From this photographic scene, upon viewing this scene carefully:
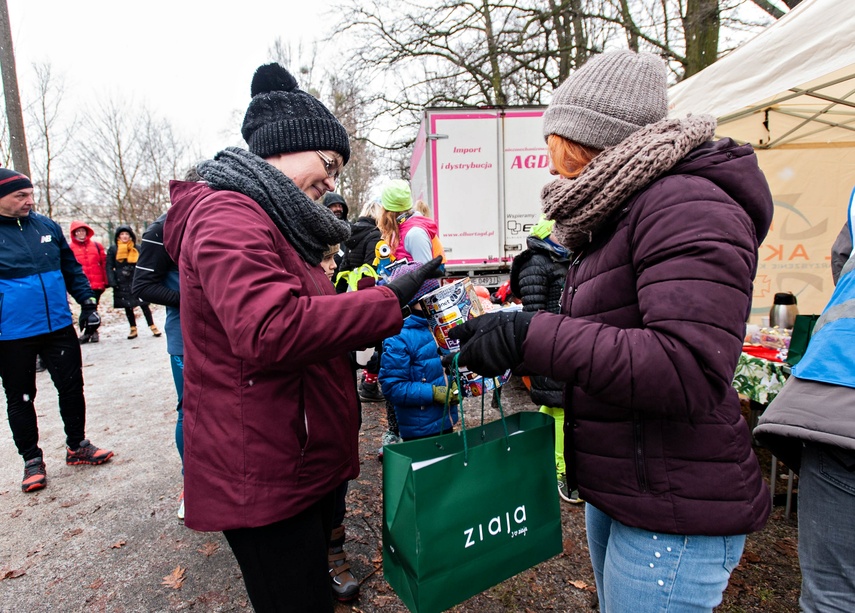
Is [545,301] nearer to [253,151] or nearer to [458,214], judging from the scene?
[253,151]

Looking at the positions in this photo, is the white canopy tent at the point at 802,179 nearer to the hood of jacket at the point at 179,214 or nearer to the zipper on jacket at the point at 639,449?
the zipper on jacket at the point at 639,449

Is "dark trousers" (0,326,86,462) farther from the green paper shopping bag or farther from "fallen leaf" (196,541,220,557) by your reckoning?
the green paper shopping bag

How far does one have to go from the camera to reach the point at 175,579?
8.86ft

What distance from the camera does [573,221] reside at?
1188 millimetres

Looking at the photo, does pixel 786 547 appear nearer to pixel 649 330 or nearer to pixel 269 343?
pixel 649 330

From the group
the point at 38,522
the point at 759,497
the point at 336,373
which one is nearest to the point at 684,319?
the point at 759,497

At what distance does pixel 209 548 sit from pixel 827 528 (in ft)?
10.1

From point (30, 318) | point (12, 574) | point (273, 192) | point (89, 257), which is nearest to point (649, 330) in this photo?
point (273, 192)

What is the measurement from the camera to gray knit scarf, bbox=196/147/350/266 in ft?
4.22

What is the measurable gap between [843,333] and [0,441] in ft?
20.7

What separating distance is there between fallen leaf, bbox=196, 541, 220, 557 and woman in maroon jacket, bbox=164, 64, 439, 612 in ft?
6.06

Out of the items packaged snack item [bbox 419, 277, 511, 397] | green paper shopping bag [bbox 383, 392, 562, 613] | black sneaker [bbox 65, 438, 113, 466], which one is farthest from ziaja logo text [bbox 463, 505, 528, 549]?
black sneaker [bbox 65, 438, 113, 466]

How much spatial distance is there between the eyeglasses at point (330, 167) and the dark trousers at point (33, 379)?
3.30 meters

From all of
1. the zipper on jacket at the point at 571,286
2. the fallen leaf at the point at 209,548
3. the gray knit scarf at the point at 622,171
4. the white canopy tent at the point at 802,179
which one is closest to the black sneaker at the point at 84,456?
the fallen leaf at the point at 209,548
